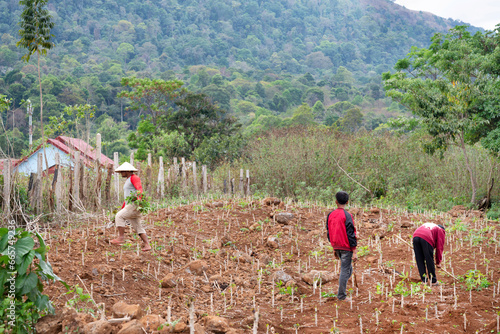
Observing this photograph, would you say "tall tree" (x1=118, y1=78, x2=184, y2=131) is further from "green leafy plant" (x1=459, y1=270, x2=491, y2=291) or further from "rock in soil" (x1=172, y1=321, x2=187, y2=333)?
"rock in soil" (x1=172, y1=321, x2=187, y2=333)

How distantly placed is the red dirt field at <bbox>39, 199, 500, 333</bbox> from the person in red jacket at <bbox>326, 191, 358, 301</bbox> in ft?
1.18

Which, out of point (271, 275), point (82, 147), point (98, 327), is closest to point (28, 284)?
point (98, 327)

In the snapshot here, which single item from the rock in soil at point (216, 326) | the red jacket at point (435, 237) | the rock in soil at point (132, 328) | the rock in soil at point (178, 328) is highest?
the red jacket at point (435, 237)

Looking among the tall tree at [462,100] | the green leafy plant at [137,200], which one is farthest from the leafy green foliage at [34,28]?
the tall tree at [462,100]

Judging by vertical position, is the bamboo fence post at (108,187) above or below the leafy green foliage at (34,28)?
below

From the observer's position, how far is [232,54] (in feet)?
392

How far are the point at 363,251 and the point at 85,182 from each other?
6230mm

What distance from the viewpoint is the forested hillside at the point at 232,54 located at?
59188mm

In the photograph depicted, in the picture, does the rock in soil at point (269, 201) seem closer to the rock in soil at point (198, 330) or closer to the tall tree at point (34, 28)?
the tall tree at point (34, 28)

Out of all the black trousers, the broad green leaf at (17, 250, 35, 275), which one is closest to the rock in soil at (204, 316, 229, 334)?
the broad green leaf at (17, 250, 35, 275)

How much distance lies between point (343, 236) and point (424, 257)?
133cm

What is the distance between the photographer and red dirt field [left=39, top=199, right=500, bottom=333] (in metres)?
4.79

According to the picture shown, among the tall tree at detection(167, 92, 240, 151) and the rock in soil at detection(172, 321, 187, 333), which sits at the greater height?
the tall tree at detection(167, 92, 240, 151)

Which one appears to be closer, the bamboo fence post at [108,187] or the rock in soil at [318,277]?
the rock in soil at [318,277]
